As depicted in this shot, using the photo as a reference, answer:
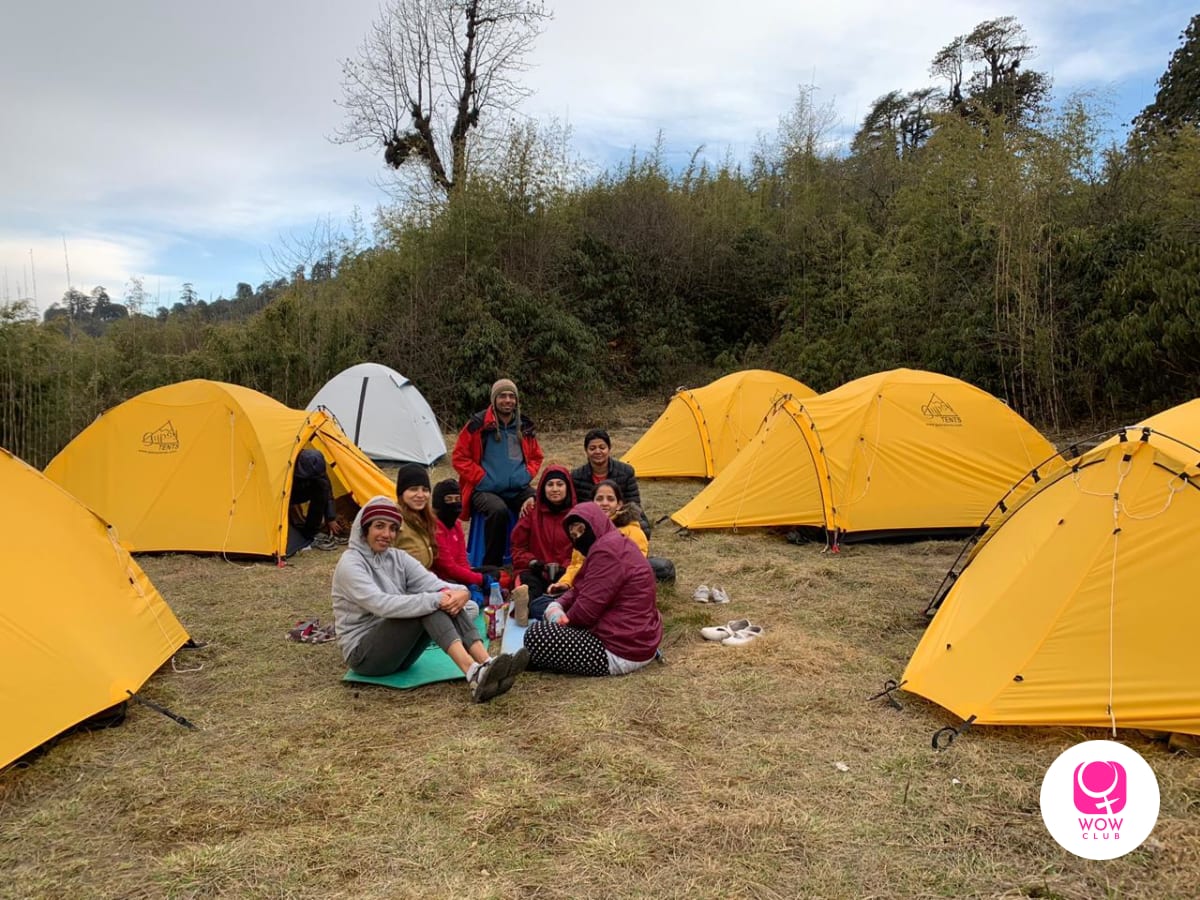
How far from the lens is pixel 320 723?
332 cm

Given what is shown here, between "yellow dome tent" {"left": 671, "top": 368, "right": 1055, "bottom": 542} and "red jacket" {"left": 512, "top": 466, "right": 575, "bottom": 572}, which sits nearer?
"red jacket" {"left": 512, "top": 466, "right": 575, "bottom": 572}

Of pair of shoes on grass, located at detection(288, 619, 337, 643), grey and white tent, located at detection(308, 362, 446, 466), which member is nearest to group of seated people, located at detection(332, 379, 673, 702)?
pair of shoes on grass, located at detection(288, 619, 337, 643)

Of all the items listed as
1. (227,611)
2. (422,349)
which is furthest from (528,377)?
(227,611)

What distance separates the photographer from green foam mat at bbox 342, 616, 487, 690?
12.1 ft

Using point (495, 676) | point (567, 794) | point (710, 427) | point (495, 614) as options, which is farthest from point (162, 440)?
point (710, 427)

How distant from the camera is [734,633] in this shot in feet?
14.3

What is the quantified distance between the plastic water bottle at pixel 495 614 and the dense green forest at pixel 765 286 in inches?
212

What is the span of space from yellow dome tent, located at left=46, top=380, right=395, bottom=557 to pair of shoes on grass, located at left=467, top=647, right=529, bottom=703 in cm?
320

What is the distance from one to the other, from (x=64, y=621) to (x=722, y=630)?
3045 millimetres

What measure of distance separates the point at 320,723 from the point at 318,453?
3.65 metres

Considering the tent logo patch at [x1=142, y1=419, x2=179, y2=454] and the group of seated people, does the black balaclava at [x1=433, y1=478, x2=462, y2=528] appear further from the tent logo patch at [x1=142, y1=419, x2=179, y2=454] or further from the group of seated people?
the tent logo patch at [x1=142, y1=419, x2=179, y2=454]

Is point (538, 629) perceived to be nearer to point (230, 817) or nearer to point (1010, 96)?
point (230, 817)

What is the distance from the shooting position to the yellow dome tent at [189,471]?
240 inches

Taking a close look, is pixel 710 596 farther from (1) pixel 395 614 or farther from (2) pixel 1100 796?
(2) pixel 1100 796
